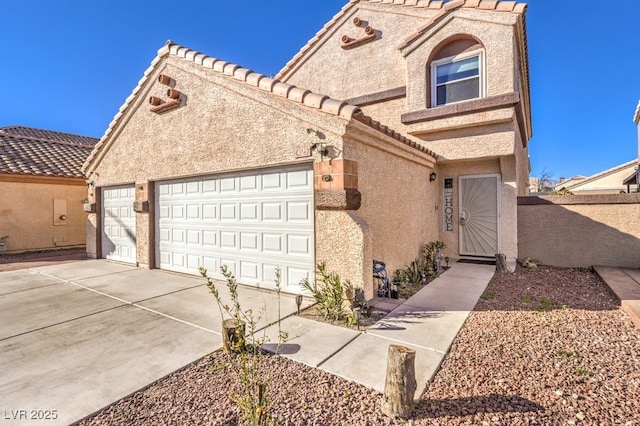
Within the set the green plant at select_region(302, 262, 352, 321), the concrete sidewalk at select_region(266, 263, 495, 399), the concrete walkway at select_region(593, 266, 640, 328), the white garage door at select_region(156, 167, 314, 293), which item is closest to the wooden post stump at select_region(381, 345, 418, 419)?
the concrete sidewalk at select_region(266, 263, 495, 399)

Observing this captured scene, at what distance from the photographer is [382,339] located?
457 centimetres

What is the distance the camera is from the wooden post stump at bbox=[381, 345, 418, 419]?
293cm

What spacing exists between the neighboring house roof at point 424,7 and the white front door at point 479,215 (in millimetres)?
4928

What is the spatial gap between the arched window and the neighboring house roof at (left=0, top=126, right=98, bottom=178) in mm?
16486

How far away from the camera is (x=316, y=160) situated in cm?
617

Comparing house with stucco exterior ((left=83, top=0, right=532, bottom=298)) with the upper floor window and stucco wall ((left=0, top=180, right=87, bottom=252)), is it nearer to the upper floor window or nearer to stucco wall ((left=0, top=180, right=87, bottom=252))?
the upper floor window

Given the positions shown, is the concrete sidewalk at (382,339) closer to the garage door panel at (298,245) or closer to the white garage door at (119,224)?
the garage door panel at (298,245)

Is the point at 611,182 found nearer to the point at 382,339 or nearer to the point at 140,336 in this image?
the point at 382,339

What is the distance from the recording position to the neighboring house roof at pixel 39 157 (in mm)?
13578

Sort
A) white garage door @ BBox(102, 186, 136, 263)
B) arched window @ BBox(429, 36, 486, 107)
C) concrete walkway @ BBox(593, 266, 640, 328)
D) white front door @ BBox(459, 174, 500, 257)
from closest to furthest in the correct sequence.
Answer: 1. concrete walkway @ BBox(593, 266, 640, 328)
2. arched window @ BBox(429, 36, 486, 107)
3. white front door @ BBox(459, 174, 500, 257)
4. white garage door @ BBox(102, 186, 136, 263)

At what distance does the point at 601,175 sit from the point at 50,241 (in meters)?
42.1

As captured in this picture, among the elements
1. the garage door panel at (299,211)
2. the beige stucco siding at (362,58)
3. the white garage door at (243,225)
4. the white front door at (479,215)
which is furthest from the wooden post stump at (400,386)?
the beige stucco siding at (362,58)

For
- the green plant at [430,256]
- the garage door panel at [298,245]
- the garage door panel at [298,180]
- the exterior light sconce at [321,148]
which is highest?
the exterior light sconce at [321,148]

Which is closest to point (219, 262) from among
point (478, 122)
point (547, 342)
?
point (547, 342)
